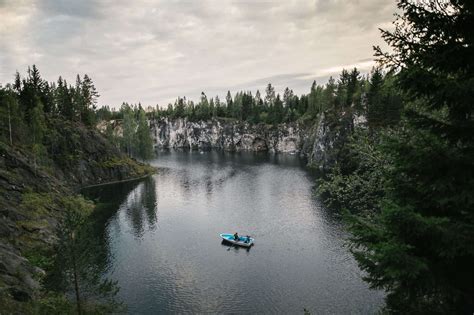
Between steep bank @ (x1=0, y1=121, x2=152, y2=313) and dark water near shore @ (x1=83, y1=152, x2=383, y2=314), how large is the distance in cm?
869

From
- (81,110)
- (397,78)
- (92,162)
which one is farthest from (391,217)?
(81,110)

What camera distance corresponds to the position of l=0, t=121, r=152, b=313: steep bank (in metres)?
34.0

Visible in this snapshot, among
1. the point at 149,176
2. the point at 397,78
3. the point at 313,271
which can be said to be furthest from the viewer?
the point at 149,176

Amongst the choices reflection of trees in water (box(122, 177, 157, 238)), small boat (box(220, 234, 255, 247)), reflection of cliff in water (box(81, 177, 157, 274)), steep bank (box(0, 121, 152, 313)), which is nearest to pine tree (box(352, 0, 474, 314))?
steep bank (box(0, 121, 152, 313))

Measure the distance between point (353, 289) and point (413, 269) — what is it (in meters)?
35.1

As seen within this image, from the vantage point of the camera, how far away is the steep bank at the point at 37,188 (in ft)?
112

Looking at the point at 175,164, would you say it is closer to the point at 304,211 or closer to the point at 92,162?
the point at 92,162

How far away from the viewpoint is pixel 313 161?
433 feet

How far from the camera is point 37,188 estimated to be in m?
64.9

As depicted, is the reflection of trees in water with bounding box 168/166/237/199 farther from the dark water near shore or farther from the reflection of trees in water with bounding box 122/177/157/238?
the reflection of trees in water with bounding box 122/177/157/238

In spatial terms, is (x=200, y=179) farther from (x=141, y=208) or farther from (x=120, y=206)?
(x=120, y=206)

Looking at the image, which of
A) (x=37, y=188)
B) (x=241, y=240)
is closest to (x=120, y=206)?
(x=37, y=188)

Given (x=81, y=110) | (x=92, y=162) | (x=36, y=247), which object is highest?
(x=81, y=110)

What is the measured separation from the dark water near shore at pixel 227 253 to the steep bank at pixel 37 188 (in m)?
8.69
